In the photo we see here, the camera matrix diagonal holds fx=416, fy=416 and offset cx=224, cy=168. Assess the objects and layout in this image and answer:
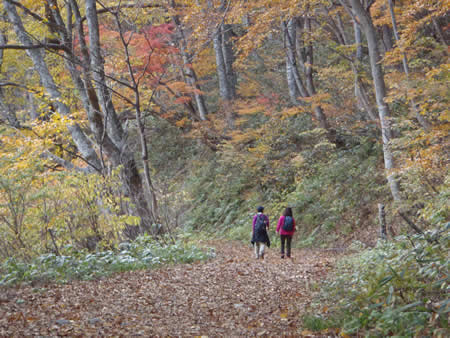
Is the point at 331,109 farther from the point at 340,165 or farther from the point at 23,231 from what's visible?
the point at 23,231

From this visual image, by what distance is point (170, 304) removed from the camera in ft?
19.5

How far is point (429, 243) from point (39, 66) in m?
11.7

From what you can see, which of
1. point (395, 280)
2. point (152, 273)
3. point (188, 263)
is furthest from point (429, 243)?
point (188, 263)

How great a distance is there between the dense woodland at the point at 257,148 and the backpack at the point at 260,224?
5.66ft

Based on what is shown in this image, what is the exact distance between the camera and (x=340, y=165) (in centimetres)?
1504

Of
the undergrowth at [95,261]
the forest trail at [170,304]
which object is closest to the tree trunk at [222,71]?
the undergrowth at [95,261]

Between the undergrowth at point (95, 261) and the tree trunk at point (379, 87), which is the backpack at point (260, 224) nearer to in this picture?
the undergrowth at point (95, 261)

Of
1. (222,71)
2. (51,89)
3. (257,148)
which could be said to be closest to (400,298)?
(51,89)

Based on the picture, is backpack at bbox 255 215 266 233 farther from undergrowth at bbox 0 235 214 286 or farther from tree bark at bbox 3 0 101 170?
tree bark at bbox 3 0 101 170

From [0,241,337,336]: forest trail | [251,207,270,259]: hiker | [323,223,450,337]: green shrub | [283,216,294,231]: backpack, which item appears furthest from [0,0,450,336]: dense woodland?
[283,216,294,231]: backpack

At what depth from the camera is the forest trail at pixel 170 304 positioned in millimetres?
4695

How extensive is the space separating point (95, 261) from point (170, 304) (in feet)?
8.41

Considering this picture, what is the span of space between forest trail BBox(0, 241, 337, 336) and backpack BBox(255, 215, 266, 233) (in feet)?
7.09

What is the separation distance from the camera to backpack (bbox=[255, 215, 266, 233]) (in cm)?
1062
